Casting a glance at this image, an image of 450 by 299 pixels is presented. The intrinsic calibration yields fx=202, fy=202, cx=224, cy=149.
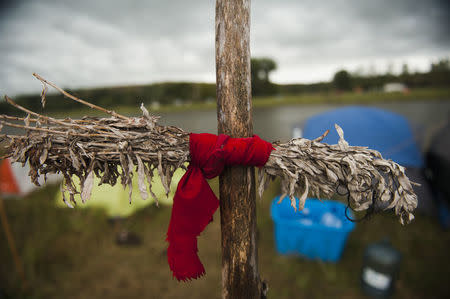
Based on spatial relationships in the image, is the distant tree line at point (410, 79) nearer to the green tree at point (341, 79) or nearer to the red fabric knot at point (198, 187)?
the green tree at point (341, 79)

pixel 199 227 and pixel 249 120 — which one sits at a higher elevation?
pixel 249 120

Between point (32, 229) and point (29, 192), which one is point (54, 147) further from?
point (29, 192)

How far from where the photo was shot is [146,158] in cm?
114

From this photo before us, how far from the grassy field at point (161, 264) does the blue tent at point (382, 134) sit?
1.53 metres

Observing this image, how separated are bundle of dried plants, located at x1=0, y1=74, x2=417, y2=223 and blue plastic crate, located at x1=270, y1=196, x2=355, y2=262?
261cm

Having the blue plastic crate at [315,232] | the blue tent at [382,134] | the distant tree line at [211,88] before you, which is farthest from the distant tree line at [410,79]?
the blue plastic crate at [315,232]

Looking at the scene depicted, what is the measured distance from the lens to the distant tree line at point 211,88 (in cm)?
158

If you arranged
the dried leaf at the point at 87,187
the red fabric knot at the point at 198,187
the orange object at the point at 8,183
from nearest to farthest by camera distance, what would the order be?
1. the dried leaf at the point at 87,187
2. the red fabric knot at the point at 198,187
3. the orange object at the point at 8,183

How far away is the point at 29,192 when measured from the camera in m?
7.24

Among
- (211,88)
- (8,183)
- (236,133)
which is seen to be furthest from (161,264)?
(8,183)

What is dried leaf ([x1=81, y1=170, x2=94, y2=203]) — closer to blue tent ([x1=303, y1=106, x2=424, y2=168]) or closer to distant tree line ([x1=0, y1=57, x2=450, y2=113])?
distant tree line ([x1=0, y1=57, x2=450, y2=113])

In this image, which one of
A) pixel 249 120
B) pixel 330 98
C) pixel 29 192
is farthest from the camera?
pixel 330 98

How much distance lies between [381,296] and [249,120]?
383 centimetres

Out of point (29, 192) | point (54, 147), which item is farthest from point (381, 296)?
point (29, 192)
